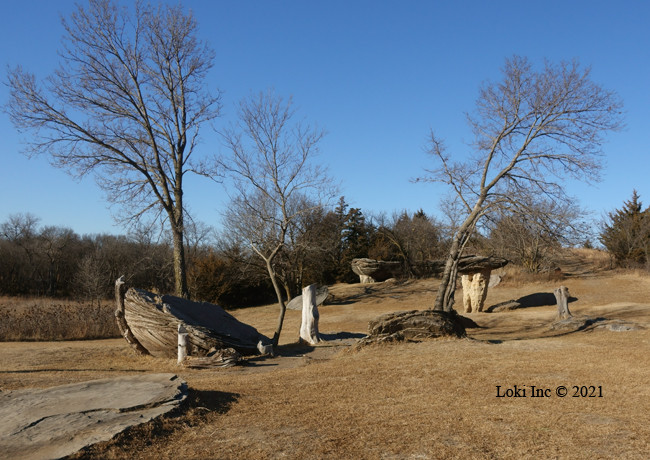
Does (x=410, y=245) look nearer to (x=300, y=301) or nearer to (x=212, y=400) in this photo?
(x=300, y=301)

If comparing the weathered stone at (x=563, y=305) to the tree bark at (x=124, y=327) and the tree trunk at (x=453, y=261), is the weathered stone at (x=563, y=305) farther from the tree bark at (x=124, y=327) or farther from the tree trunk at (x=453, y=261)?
the tree bark at (x=124, y=327)

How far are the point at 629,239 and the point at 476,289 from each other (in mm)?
21322

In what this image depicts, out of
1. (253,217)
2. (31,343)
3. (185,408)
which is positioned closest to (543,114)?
(253,217)

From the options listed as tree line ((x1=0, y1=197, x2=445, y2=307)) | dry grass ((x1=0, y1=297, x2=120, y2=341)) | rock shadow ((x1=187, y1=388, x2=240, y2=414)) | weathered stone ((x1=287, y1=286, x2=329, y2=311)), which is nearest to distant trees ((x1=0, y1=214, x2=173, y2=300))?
tree line ((x1=0, y1=197, x2=445, y2=307))

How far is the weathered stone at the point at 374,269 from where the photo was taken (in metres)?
34.3

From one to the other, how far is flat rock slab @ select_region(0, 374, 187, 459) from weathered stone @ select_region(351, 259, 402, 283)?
27.8 m

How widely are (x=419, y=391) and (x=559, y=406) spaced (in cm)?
184

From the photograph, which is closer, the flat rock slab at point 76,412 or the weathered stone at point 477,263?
the flat rock slab at point 76,412

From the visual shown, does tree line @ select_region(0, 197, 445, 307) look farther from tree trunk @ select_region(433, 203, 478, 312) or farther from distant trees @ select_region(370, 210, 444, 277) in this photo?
tree trunk @ select_region(433, 203, 478, 312)

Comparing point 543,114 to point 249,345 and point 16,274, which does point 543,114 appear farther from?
point 16,274

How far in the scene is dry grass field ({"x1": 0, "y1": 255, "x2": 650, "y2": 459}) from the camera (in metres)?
4.75

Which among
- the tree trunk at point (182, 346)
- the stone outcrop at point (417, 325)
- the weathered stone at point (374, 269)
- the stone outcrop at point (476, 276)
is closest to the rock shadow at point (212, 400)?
the tree trunk at point (182, 346)

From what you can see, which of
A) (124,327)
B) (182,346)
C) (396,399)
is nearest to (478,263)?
(182,346)

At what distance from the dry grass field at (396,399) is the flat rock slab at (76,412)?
0.24 m
